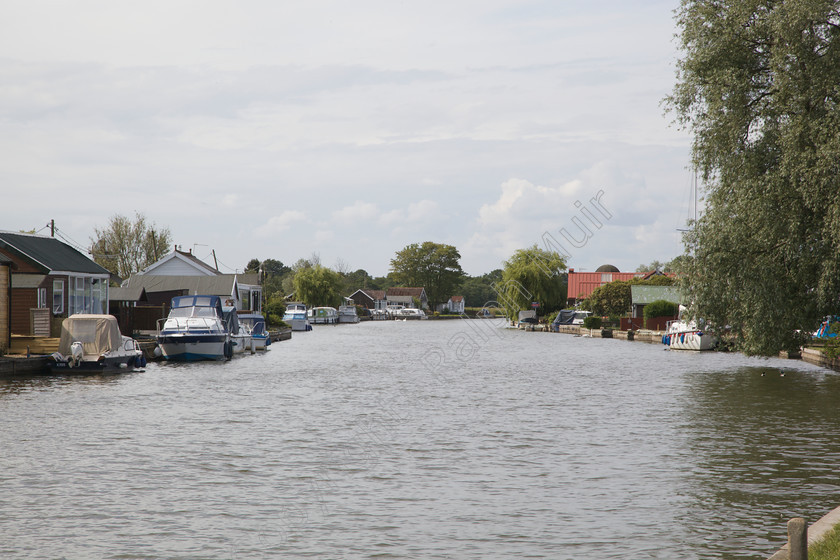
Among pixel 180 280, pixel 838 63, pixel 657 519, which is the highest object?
pixel 838 63

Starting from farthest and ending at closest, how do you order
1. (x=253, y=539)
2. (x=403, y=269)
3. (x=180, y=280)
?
(x=403, y=269)
(x=180, y=280)
(x=253, y=539)

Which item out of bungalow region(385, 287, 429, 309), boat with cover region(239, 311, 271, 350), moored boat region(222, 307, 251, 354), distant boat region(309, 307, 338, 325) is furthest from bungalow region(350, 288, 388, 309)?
moored boat region(222, 307, 251, 354)

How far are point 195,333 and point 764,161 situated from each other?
95.2 feet

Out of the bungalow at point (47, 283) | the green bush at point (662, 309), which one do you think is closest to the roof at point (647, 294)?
the green bush at point (662, 309)

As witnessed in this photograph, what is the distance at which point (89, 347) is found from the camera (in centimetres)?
3550

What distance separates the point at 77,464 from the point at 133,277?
65564 millimetres

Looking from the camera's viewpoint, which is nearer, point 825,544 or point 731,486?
point 825,544

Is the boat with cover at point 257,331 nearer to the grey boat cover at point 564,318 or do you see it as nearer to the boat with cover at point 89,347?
the boat with cover at point 89,347

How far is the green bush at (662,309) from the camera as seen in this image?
253ft

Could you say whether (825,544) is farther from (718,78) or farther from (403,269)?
(403,269)

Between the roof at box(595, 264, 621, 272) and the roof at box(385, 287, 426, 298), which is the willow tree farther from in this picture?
the roof at box(385, 287, 426, 298)

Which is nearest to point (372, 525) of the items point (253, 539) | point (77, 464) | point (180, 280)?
point (253, 539)

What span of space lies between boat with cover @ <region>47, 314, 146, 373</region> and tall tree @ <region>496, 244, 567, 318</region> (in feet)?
236

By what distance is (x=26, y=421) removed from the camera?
2189 cm
